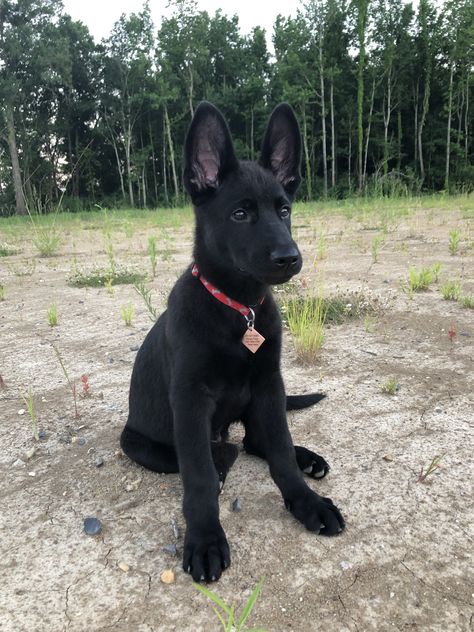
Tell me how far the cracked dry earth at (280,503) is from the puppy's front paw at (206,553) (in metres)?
0.04

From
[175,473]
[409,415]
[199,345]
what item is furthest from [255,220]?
[409,415]

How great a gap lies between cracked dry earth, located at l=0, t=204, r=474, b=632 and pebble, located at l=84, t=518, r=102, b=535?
0.03 meters

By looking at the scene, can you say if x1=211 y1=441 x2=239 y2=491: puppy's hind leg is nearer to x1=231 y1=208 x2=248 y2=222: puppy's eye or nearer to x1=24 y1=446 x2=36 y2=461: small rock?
x1=24 y1=446 x2=36 y2=461: small rock

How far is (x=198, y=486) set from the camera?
Answer: 5.83 ft

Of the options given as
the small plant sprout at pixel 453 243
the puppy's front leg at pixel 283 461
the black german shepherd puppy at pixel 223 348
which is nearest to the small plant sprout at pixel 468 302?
the small plant sprout at pixel 453 243

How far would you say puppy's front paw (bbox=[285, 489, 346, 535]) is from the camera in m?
1.75

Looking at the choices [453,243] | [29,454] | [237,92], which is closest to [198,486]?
[29,454]

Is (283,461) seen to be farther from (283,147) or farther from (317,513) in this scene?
(283,147)

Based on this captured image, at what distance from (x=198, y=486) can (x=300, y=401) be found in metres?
1.08

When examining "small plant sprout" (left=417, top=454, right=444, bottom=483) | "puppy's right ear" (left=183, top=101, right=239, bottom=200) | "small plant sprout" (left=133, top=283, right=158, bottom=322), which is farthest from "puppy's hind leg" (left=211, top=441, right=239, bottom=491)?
"small plant sprout" (left=133, top=283, right=158, bottom=322)

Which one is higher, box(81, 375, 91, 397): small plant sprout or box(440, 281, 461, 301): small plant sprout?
box(440, 281, 461, 301): small plant sprout

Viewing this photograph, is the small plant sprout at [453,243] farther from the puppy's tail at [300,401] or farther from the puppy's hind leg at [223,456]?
the puppy's hind leg at [223,456]

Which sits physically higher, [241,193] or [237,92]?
[237,92]

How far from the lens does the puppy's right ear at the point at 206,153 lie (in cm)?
212
